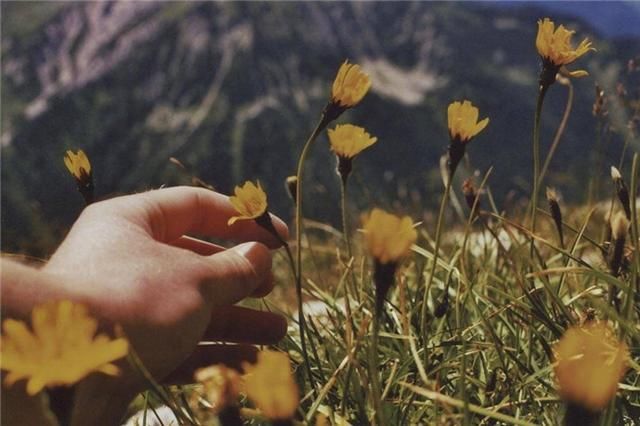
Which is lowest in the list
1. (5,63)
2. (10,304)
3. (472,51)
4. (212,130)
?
(472,51)

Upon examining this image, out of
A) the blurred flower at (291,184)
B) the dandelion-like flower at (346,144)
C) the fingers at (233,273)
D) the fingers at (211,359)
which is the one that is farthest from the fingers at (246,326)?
the dandelion-like flower at (346,144)

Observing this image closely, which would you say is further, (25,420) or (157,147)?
(157,147)

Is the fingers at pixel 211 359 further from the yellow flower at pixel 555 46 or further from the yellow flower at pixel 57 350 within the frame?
the yellow flower at pixel 555 46

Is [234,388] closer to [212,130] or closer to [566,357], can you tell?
[566,357]

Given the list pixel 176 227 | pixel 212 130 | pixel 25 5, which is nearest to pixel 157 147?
pixel 212 130

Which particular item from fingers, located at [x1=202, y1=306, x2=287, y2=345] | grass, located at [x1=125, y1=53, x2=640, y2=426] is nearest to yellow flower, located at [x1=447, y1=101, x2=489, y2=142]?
grass, located at [x1=125, y1=53, x2=640, y2=426]

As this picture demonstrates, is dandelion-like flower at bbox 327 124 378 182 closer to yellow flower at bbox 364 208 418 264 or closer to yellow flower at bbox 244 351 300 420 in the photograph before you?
yellow flower at bbox 364 208 418 264

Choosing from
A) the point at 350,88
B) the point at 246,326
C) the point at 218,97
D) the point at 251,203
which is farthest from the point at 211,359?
the point at 218,97
